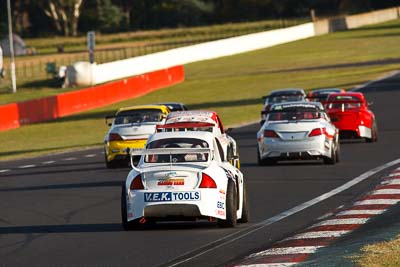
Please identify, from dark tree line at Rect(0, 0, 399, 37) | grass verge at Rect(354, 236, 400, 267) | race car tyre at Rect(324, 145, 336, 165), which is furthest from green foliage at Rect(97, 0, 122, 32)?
grass verge at Rect(354, 236, 400, 267)

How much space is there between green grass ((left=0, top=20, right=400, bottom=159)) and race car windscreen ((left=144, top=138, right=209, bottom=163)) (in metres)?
22.8

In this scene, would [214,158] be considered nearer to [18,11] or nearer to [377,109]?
[377,109]

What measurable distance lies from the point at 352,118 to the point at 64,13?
105618mm

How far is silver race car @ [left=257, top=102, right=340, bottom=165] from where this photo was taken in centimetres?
2834

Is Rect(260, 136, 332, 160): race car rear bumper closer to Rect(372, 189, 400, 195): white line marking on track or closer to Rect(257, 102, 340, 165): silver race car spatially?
Rect(257, 102, 340, 165): silver race car

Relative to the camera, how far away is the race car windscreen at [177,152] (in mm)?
17781

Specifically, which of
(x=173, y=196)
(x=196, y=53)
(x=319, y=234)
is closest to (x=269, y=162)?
(x=173, y=196)

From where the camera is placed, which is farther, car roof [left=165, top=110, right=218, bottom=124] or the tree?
the tree

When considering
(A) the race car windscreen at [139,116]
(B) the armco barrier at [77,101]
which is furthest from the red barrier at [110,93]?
(A) the race car windscreen at [139,116]

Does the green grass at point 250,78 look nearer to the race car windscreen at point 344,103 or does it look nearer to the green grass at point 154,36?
the race car windscreen at point 344,103

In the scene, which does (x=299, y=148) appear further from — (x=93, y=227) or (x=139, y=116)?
(x=93, y=227)

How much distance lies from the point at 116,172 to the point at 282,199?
339 inches

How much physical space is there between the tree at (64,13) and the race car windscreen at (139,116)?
10394cm

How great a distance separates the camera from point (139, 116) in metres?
31.4
